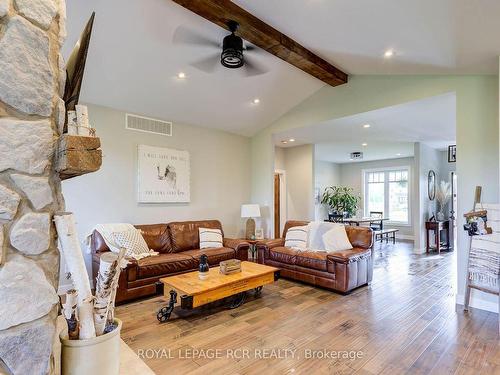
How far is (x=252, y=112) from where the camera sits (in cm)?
557

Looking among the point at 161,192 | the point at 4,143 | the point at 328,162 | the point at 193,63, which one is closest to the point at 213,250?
the point at 161,192

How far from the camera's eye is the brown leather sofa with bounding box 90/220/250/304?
368 centimetres

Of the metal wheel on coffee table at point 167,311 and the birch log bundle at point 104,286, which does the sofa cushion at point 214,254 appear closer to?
the metal wheel on coffee table at point 167,311

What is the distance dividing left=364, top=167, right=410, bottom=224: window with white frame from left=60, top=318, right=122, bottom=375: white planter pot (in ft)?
31.9

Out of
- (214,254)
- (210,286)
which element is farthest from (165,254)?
(210,286)

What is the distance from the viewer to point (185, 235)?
493 cm

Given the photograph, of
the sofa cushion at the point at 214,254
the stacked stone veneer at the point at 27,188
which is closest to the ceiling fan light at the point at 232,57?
the stacked stone veneer at the point at 27,188

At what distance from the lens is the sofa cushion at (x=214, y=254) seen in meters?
4.48

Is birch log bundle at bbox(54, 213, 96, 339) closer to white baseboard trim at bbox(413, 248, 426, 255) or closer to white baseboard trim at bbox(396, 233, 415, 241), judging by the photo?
white baseboard trim at bbox(413, 248, 426, 255)

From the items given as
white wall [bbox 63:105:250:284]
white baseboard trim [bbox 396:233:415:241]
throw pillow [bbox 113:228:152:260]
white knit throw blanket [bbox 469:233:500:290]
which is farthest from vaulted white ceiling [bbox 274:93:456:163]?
throw pillow [bbox 113:228:152:260]

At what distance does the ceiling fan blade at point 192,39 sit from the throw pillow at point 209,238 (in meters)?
2.98

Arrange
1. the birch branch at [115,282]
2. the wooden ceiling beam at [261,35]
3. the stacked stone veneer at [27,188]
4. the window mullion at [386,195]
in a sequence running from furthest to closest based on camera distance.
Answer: the window mullion at [386,195] < the wooden ceiling beam at [261,35] < the birch branch at [115,282] < the stacked stone veneer at [27,188]

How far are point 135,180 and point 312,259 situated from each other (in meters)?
3.08

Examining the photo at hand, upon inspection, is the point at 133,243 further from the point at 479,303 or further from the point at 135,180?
the point at 479,303
